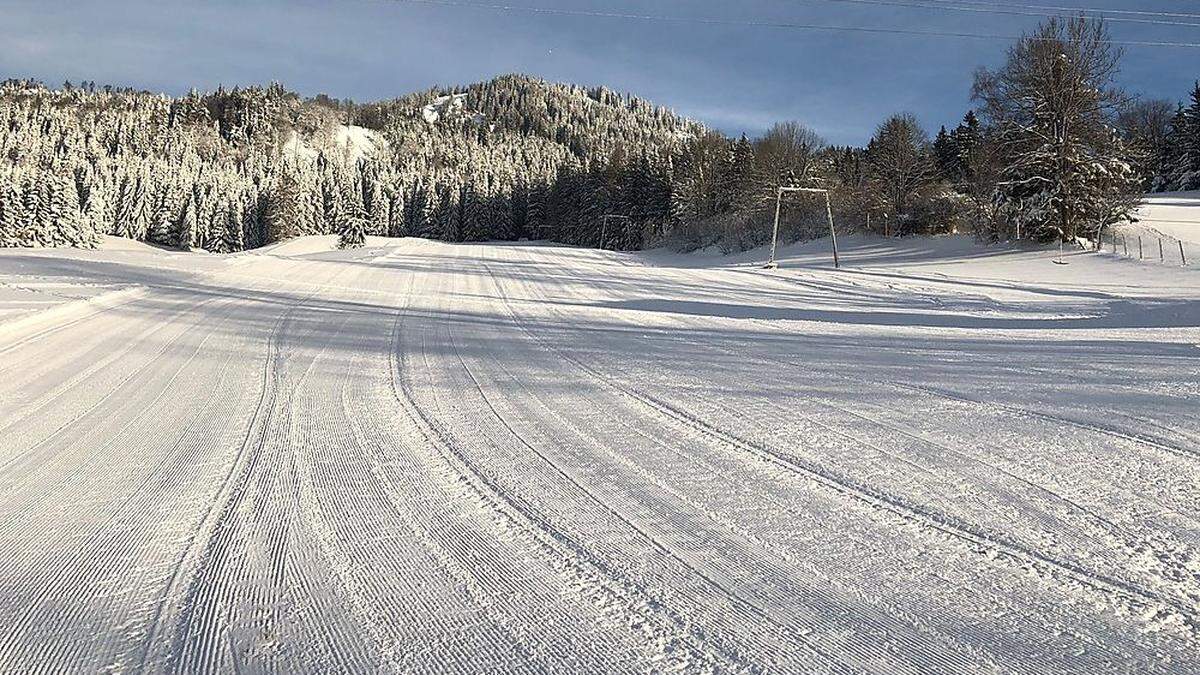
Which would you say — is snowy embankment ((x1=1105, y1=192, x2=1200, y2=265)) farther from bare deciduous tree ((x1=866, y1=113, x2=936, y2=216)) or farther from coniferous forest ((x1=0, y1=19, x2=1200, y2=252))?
bare deciduous tree ((x1=866, y1=113, x2=936, y2=216))

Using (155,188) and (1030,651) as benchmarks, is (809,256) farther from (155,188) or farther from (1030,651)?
(155,188)

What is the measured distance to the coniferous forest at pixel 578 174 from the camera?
28469mm

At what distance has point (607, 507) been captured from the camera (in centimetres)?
363

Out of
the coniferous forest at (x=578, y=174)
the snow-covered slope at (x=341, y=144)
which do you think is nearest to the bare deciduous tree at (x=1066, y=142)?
the coniferous forest at (x=578, y=174)

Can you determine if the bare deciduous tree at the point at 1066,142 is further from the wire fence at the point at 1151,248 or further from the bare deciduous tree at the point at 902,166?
the bare deciduous tree at the point at 902,166

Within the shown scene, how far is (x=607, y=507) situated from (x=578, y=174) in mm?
85786

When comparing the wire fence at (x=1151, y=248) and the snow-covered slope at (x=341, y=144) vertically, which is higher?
the snow-covered slope at (x=341, y=144)

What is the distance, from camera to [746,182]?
55.2 metres

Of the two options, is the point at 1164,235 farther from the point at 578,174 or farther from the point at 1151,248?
the point at 578,174

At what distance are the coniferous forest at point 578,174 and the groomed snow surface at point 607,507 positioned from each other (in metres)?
25.1

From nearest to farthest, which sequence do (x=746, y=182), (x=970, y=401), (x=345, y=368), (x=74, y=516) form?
1. (x=74, y=516)
2. (x=970, y=401)
3. (x=345, y=368)
4. (x=746, y=182)

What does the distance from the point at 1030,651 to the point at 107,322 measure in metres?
13.3

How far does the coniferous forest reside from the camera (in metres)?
28.5

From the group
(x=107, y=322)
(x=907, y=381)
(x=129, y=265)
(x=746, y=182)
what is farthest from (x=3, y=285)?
(x=746, y=182)
